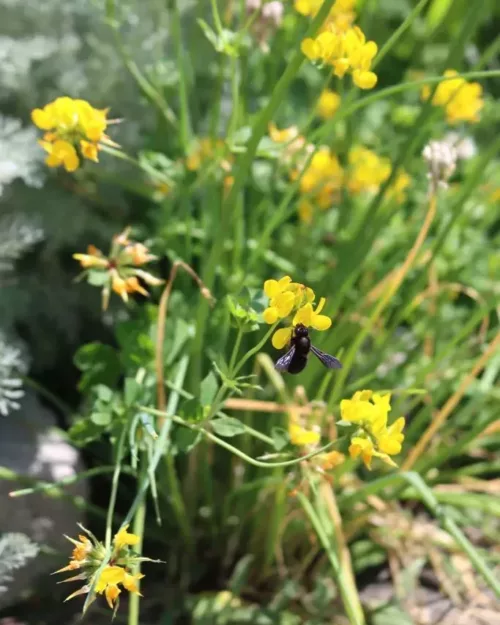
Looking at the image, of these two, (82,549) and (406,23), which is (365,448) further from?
(406,23)

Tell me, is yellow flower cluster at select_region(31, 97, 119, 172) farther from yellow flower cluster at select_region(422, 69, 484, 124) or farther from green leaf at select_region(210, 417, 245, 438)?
yellow flower cluster at select_region(422, 69, 484, 124)

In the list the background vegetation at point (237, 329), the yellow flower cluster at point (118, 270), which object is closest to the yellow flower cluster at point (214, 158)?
the background vegetation at point (237, 329)

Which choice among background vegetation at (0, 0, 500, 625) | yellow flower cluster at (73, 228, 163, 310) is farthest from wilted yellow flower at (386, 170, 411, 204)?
yellow flower cluster at (73, 228, 163, 310)

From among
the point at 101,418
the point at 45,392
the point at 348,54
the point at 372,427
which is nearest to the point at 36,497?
the point at 45,392

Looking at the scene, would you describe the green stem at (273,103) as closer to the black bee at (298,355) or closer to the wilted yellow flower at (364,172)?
the black bee at (298,355)

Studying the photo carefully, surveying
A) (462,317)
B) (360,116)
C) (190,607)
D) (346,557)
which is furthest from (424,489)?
(360,116)

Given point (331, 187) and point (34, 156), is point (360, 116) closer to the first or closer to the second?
point (331, 187)
